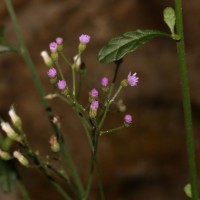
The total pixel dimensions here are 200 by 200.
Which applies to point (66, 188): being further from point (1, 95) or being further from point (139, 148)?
point (1, 95)

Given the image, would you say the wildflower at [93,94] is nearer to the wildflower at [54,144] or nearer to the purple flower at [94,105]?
the purple flower at [94,105]

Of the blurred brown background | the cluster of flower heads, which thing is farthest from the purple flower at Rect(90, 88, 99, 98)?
the blurred brown background

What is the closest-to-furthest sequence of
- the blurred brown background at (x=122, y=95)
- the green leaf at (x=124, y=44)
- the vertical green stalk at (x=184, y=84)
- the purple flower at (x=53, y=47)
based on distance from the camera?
1. the vertical green stalk at (x=184, y=84)
2. the green leaf at (x=124, y=44)
3. the purple flower at (x=53, y=47)
4. the blurred brown background at (x=122, y=95)

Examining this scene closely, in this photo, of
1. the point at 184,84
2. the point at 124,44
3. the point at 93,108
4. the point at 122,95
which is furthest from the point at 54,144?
the point at 122,95

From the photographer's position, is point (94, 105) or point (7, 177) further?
point (7, 177)

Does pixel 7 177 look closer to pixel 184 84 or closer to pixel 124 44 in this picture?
pixel 124 44

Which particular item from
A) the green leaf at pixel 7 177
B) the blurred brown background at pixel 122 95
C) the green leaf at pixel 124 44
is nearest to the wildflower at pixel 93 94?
the green leaf at pixel 124 44

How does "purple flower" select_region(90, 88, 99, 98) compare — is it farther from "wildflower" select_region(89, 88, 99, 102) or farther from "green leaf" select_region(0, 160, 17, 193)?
"green leaf" select_region(0, 160, 17, 193)
